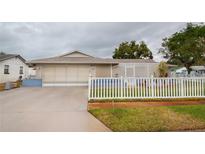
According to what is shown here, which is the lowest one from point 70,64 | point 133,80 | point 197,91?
point 197,91

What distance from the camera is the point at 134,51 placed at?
4112 centimetres

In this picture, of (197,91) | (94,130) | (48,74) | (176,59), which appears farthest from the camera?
(176,59)

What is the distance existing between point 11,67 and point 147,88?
17870mm

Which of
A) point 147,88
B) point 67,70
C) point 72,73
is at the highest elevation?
point 67,70

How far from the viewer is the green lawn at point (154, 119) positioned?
4471 millimetres

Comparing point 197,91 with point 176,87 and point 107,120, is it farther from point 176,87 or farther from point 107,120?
point 107,120

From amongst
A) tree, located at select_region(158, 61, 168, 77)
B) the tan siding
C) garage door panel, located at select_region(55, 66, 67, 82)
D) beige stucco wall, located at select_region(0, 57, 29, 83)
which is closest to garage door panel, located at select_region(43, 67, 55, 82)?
garage door panel, located at select_region(55, 66, 67, 82)

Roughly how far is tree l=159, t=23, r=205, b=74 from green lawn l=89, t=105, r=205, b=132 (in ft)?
36.2

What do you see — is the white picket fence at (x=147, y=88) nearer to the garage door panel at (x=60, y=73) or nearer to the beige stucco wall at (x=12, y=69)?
the garage door panel at (x=60, y=73)

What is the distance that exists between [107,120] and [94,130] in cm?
82

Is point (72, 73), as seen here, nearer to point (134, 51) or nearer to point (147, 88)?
point (147, 88)

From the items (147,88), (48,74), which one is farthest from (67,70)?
(147,88)
